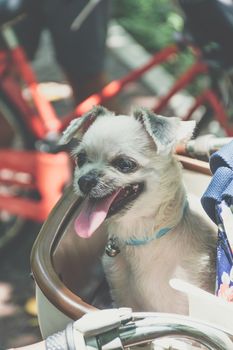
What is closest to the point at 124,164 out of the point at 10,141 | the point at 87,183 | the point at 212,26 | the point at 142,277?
the point at 87,183

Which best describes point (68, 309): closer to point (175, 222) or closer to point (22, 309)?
point (175, 222)

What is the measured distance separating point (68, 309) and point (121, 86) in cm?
203

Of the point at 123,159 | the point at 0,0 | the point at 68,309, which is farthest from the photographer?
the point at 0,0

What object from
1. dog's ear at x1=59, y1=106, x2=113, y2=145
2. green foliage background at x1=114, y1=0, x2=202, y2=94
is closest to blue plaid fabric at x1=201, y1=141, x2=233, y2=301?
dog's ear at x1=59, y1=106, x2=113, y2=145

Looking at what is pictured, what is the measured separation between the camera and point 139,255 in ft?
6.34

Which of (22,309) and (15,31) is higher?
(15,31)

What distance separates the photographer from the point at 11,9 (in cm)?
297

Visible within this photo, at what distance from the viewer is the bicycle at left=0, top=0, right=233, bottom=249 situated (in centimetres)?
314

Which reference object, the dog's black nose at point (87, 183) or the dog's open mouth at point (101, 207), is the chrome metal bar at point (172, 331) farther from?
the dog's black nose at point (87, 183)

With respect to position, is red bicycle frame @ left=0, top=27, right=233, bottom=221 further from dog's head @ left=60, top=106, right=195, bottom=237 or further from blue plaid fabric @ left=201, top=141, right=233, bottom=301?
blue plaid fabric @ left=201, top=141, right=233, bottom=301

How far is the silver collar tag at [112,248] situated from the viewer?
6.42ft

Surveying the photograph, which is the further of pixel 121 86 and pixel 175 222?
pixel 121 86

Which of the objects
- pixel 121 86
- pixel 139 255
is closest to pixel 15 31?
pixel 121 86

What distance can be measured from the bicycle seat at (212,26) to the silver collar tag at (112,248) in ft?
4.44
